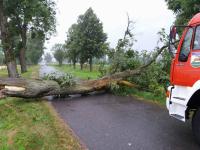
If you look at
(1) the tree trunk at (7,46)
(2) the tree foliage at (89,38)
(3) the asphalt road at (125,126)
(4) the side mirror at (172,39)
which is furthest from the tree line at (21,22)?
(4) the side mirror at (172,39)

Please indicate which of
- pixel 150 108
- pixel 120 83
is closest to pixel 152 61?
pixel 120 83

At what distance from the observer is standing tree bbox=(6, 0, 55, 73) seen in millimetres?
19891

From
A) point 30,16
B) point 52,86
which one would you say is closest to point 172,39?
point 52,86

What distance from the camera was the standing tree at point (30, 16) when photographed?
1989 cm

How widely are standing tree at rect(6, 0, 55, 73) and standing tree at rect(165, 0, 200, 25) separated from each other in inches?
394

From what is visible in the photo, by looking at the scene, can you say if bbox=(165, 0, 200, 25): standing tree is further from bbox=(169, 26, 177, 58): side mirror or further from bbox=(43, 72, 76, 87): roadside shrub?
bbox=(169, 26, 177, 58): side mirror

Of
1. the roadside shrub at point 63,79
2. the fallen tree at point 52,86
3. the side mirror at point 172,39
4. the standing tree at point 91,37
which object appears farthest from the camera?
the standing tree at point 91,37

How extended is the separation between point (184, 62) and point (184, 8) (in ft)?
43.9

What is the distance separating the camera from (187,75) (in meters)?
5.73

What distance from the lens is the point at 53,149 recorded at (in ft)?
18.2

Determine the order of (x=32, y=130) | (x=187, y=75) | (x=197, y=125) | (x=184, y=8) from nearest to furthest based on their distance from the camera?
(x=197, y=125), (x=187, y=75), (x=32, y=130), (x=184, y=8)

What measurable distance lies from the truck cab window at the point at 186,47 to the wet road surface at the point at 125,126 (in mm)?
1829

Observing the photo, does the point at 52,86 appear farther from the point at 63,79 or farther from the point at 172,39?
the point at 172,39

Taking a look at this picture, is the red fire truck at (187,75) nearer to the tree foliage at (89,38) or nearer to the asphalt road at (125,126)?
the asphalt road at (125,126)
